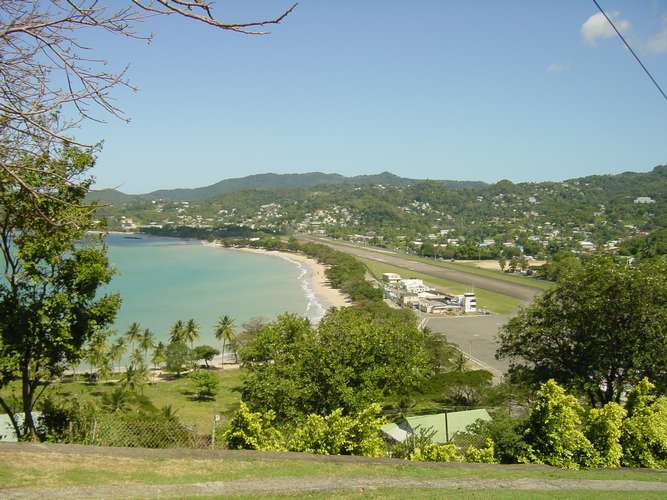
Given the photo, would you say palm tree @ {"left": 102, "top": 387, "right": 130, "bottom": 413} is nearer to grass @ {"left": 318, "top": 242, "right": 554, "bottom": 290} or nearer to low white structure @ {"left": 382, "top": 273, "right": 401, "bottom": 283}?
low white structure @ {"left": 382, "top": 273, "right": 401, "bottom": 283}

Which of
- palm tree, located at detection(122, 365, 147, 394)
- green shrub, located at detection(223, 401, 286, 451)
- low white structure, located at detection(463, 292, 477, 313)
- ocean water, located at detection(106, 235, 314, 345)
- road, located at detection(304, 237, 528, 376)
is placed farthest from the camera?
low white structure, located at detection(463, 292, 477, 313)

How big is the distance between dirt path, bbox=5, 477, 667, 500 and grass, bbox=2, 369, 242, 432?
600 inches

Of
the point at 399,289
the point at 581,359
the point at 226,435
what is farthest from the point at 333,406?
the point at 399,289

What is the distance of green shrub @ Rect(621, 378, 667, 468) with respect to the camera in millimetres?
8203

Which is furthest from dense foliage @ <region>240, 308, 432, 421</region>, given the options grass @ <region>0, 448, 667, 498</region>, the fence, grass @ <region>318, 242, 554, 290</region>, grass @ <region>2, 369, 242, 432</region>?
grass @ <region>318, 242, 554, 290</region>

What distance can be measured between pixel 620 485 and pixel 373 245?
129m

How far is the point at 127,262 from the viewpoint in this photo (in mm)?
89062

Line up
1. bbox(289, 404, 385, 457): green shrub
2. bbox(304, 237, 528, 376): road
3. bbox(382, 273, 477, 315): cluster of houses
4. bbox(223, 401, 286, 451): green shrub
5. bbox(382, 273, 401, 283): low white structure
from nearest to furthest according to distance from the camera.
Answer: bbox(289, 404, 385, 457): green shrub
bbox(223, 401, 286, 451): green shrub
bbox(304, 237, 528, 376): road
bbox(382, 273, 477, 315): cluster of houses
bbox(382, 273, 401, 283): low white structure

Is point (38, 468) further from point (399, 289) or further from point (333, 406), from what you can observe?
point (399, 289)

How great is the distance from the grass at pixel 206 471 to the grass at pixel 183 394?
47.4 feet

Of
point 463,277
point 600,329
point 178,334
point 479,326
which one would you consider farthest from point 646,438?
point 463,277

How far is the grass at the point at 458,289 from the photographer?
5185 centimetres

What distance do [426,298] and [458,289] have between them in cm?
842

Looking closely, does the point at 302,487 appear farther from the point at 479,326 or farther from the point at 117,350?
the point at 479,326
